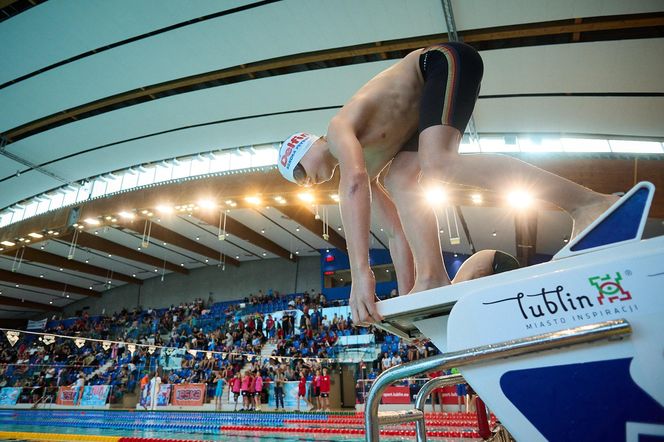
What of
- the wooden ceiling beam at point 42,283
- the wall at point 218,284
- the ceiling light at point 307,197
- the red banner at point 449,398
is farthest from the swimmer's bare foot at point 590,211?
the wooden ceiling beam at point 42,283

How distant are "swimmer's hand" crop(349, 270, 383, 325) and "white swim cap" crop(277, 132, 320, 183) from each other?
2.32ft

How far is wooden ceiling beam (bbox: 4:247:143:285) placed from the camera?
2112 cm

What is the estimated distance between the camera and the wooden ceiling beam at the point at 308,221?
16.3 m

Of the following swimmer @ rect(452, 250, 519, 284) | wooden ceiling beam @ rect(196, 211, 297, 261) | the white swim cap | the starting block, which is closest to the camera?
the starting block

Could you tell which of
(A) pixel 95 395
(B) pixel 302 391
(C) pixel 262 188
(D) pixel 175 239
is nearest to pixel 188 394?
(A) pixel 95 395

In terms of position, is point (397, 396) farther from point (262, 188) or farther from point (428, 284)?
point (428, 284)

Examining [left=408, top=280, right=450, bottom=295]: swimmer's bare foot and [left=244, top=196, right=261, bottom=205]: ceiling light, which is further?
[left=244, top=196, right=261, bottom=205]: ceiling light

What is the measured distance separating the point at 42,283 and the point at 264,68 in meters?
26.1

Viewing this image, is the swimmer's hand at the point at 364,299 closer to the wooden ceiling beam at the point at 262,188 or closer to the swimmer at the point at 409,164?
the swimmer at the point at 409,164

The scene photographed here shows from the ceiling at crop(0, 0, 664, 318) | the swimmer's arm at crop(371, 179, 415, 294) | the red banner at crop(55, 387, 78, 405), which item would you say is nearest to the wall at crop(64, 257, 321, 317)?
the ceiling at crop(0, 0, 664, 318)

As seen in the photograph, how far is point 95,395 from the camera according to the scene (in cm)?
1159

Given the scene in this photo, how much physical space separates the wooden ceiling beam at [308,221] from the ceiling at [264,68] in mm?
4689

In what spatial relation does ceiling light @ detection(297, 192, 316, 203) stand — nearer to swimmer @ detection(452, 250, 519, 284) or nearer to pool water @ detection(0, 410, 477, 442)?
pool water @ detection(0, 410, 477, 442)

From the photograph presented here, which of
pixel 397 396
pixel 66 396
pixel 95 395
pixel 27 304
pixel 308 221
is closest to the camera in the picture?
pixel 397 396
